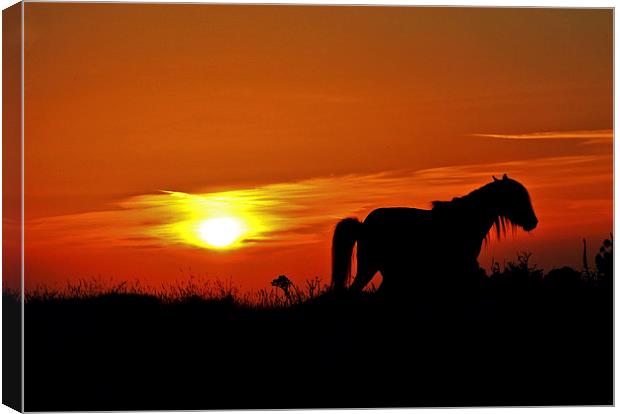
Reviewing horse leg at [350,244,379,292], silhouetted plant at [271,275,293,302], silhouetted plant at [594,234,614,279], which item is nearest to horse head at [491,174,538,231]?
silhouetted plant at [594,234,614,279]

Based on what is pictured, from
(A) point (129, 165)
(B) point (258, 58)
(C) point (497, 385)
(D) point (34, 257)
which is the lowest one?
(C) point (497, 385)

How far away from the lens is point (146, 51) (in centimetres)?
904

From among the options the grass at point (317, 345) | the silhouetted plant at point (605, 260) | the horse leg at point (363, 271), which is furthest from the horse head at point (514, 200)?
the horse leg at point (363, 271)

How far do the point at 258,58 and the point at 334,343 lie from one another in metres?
1.85

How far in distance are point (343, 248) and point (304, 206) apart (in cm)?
36

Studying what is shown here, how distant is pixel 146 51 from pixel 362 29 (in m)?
1.36

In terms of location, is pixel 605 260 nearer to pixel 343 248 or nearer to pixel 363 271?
pixel 363 271

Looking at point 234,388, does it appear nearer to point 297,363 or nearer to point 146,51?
point 297,363

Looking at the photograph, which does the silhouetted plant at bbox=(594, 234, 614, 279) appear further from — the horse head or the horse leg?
the horse leg

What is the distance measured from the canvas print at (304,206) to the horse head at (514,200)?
0.5 inches

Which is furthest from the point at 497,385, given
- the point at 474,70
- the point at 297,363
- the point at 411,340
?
the point at 474,70

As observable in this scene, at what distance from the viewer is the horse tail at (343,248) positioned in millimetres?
9156

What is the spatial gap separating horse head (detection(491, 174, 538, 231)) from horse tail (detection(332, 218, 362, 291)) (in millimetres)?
924

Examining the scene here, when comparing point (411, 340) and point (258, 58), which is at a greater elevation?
point (258, 58)
